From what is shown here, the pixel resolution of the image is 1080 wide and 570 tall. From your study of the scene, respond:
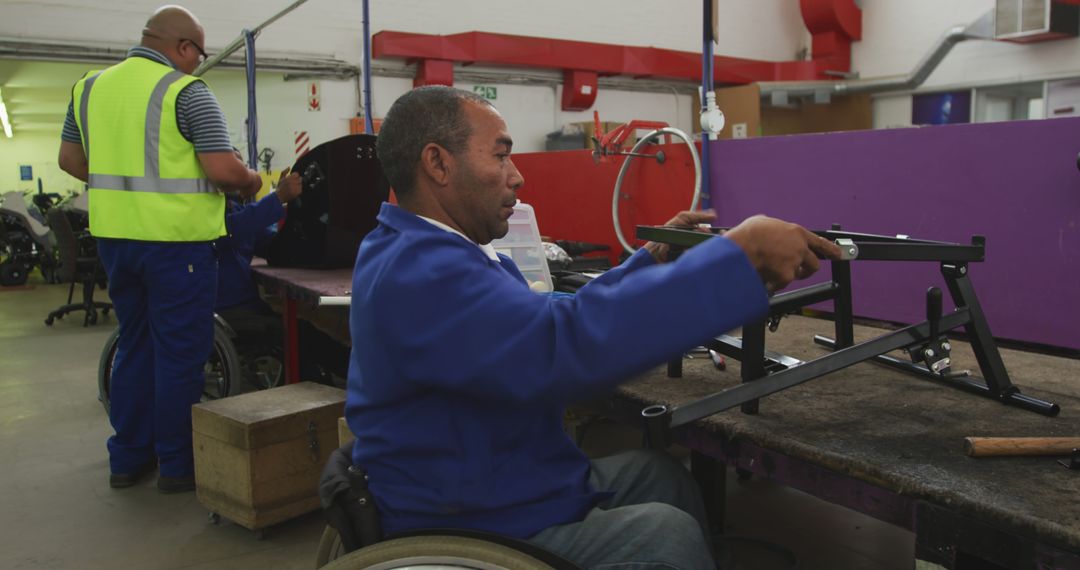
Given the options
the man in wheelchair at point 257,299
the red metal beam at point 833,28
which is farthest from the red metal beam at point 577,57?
the man in wheelchair at point 257,299

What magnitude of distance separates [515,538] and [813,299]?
0.89m

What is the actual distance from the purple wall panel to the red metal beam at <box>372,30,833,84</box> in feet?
18.8

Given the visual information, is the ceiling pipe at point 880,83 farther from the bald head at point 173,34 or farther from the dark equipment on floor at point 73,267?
the bald head at point 173,34

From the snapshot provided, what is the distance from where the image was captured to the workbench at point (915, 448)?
974 mm

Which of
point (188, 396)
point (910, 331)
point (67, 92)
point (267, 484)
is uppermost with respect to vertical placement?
point (67, 92)

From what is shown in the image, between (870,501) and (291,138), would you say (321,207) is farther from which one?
(291,138)

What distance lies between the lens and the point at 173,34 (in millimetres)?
2656

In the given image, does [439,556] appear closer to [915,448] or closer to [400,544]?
[400,544]

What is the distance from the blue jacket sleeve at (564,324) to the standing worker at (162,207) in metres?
1.88

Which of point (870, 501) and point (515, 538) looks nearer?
point (515, 538)

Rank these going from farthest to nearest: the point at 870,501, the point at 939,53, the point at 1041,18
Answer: the point at 939,53
the point at 1041,18
the point at 870,501

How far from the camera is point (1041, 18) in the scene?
7.71 metres

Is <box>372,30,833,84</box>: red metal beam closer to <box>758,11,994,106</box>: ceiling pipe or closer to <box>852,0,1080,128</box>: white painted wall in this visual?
<box>758,11,994,106</box>: ceiling pipe

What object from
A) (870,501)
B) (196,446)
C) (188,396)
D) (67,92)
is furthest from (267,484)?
(67,92)
